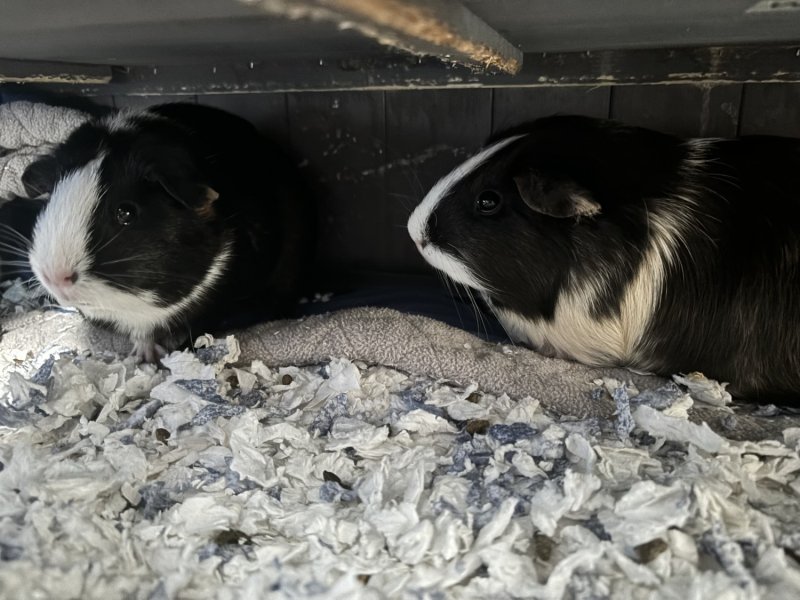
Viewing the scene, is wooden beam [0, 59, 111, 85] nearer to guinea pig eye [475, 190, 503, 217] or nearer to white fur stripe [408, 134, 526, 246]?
white fur stripe [408, 134, 526, 246]

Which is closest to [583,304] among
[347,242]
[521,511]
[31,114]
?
[521,511]

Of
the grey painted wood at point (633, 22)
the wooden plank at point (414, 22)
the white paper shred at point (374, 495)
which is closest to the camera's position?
the wooden plank at point (414, 22)

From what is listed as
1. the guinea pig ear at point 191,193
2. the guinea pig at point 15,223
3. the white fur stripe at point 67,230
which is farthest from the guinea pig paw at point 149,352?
the guinea pig at point 15,223

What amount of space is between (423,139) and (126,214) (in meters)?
0.97

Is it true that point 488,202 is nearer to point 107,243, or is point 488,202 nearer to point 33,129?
point 107,243

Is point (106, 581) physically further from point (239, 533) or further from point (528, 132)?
point (528, 132)

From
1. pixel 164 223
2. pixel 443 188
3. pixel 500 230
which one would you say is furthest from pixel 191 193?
pixel 500 230

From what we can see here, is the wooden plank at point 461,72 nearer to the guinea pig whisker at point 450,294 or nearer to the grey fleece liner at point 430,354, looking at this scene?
the guinea pig whisker at point 450,294

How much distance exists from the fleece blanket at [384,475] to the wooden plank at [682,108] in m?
0.74

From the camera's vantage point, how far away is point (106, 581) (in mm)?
917

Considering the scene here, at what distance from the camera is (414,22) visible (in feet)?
2.70

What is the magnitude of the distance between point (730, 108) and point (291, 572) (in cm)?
159

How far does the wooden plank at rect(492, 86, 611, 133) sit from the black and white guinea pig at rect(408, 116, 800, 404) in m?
0.35

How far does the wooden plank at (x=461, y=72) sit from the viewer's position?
5.10 ft
